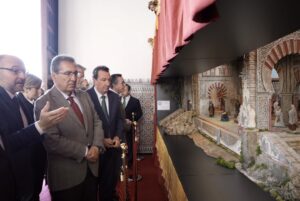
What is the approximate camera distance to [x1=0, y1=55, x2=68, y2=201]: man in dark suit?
1805 millimetres

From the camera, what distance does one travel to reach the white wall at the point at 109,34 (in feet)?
23.5

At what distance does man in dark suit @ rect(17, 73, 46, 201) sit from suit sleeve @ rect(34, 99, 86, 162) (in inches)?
20.6

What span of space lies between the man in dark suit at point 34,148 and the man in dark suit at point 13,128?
394 mm

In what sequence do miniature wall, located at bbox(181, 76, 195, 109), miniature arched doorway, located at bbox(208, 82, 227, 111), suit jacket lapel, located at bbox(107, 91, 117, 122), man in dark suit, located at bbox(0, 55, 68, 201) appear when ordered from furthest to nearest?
miniature wall, located at bbox(181, 76, 195, 109) < miniature arched doorway, located at bbox(208, 82, 227, 111) < suit jacket lapel, located at bbox(107, 91, 117, 122) < man in dark suit, located at bbox(0, 55, 68, 201)

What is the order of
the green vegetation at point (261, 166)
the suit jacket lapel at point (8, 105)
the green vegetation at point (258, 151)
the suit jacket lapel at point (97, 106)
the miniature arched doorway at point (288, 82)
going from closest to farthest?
the suit jacket lapel at point (8, 105) → the green vegetation at point (261, 166) → the green vegetation at point (258, 151) → the miniature arched doorway at point (288, 82) → the suit jacket lapel at point (97, 106)

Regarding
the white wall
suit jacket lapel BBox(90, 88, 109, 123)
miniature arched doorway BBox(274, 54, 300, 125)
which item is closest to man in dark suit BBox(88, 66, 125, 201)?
suit jacket lapel BBox(90, 88, 109, 123)

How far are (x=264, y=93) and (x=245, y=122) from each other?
1.09ft

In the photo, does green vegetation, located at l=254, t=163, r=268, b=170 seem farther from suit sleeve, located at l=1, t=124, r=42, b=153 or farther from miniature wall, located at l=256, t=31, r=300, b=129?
suit sleeve, located at l=1, t=124, r=42, b=153

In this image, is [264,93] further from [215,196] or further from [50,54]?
[50,54]

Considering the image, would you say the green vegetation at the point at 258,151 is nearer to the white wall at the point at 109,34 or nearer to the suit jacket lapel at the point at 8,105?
the suit jacket lapel at the point at 8,105

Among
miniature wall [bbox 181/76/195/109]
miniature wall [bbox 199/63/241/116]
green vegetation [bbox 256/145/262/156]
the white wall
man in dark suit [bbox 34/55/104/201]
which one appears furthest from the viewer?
the white wall

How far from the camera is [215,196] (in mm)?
1952

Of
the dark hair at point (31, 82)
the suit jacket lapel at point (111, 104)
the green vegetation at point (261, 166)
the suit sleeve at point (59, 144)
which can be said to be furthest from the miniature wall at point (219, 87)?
the dark hair at point (31, 82)

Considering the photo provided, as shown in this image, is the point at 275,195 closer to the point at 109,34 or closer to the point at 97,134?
the point at 97,134
